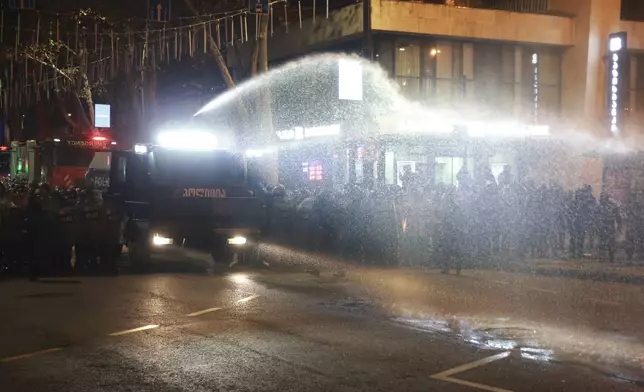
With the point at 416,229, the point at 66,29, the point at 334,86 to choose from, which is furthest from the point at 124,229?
the point at 66,29

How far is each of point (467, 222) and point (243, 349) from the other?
30.0 ft


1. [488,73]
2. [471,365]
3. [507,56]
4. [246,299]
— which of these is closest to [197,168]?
[246,299]

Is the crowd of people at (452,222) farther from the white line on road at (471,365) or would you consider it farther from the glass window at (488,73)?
the glass window at (488,73)

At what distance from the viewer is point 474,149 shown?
1111 inches

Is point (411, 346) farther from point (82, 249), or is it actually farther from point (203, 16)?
point (203, 16)

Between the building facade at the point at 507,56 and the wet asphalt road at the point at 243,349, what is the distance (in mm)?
16260

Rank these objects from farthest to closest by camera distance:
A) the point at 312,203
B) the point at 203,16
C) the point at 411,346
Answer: the point at 203,16 → the point at 312,203 → the point at 411,346

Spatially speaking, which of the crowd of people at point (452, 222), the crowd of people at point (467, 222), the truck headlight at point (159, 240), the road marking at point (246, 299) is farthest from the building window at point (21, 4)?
the road marking at point (246, 299)

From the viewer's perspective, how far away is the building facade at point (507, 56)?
2628 centimetres

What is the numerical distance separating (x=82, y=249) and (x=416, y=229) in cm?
697

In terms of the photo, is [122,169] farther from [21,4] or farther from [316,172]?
[316,172]

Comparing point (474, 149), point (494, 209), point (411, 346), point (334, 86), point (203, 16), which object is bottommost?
point (411, 346)

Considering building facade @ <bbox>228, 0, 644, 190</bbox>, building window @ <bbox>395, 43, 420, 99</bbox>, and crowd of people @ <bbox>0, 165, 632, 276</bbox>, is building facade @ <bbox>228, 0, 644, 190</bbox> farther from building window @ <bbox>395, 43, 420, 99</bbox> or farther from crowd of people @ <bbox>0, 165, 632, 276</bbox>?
crowd of people @ <bbox>0, 165, 632, 276</bbox>

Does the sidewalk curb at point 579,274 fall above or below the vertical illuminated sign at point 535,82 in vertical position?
below
